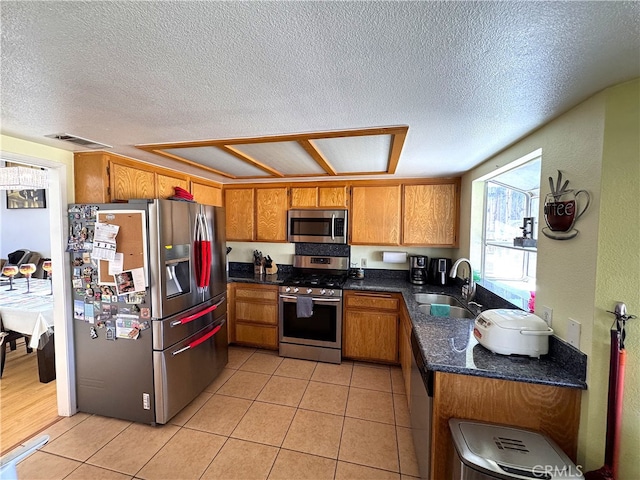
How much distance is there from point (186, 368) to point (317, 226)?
2001mm

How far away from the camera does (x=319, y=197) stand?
3.40 metres

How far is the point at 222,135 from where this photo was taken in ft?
5.94

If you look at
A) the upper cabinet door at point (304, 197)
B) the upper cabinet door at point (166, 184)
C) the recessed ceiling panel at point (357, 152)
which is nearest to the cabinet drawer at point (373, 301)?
the upper cabinet door at point (304, 197)

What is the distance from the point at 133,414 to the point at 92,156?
2076mm

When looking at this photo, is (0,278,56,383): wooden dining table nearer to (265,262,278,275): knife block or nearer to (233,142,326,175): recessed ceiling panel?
(265,262,278,275): knife block

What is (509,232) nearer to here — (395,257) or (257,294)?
(395,257)

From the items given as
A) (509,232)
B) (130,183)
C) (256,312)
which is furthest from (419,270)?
(130,183)

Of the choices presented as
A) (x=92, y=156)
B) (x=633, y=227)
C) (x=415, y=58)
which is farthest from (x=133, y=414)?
(x=633, y=227)

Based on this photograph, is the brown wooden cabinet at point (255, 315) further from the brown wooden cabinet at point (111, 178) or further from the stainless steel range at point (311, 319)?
the brown wooden cabinet at point (111, 178)

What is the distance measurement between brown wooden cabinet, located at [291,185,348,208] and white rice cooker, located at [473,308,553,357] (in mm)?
2151

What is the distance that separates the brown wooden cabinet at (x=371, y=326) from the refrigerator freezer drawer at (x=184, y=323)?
1390 mm

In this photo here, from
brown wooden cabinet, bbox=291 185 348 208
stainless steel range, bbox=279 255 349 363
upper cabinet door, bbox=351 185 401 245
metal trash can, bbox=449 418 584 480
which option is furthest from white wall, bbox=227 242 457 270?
metal trash can, bbox=449 418 584 480

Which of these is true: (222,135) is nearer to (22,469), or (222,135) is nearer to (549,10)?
(549,10)

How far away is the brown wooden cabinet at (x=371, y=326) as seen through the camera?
2988mm
